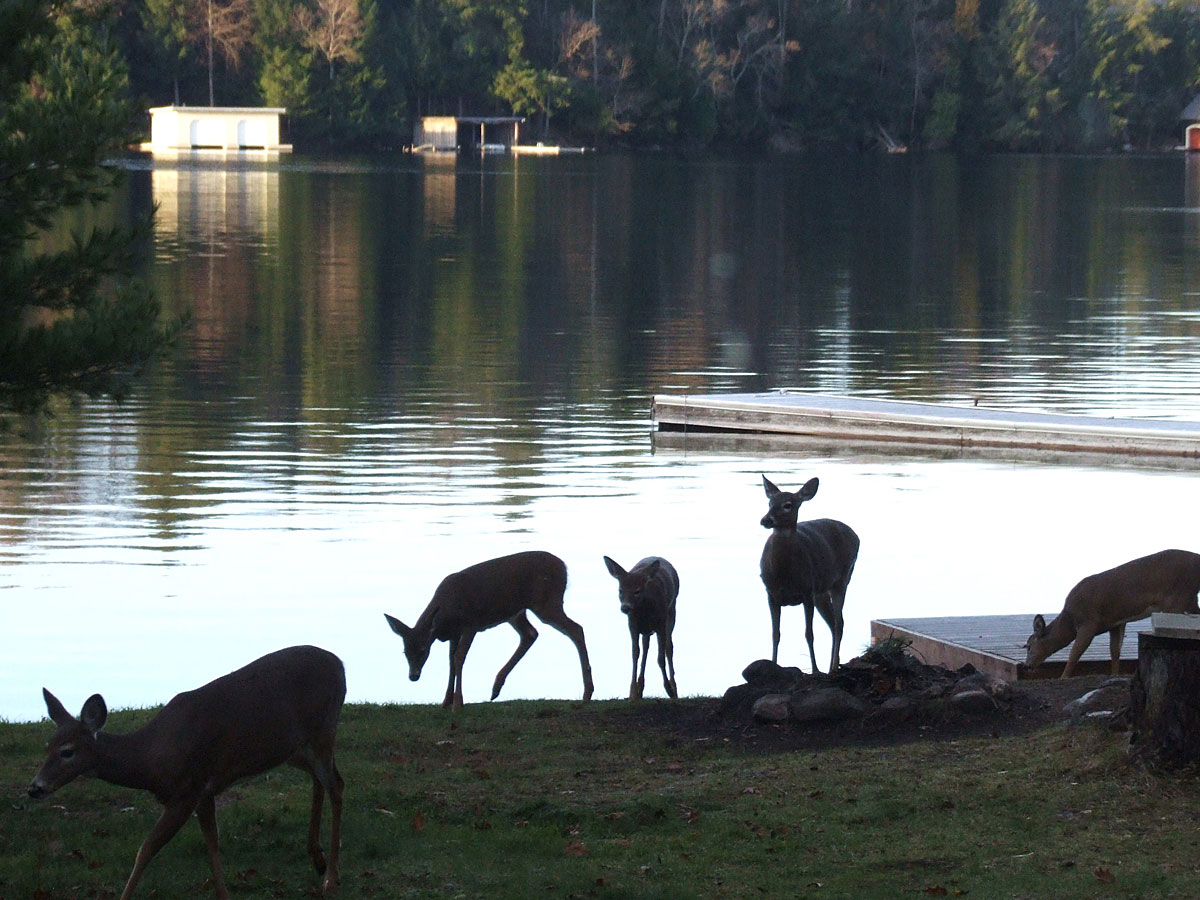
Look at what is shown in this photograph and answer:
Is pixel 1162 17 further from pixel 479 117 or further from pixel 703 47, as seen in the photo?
pixel 479 117

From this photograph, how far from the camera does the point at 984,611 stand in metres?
15.6

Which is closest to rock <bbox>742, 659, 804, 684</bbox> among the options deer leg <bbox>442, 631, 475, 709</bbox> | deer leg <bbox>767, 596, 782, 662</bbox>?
deer leg <bbox>767, 596, 782, 662</bbox>

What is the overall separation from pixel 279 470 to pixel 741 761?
12294 millimetres

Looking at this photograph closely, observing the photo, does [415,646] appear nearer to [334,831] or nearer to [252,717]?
[334,831]

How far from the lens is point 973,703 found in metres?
10.4

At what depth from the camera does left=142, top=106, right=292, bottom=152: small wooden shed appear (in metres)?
127

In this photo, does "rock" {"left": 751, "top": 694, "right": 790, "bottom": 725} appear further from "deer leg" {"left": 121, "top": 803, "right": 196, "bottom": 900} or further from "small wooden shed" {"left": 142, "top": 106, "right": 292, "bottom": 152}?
"small wooden shed" {"left": 142, "top": 106, "right": 292, "bottom": 152}

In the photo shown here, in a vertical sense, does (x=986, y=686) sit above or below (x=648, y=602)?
below

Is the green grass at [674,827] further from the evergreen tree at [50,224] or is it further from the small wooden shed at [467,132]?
the small wooden shed at [467,132]

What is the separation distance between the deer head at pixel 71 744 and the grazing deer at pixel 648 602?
4.40 metres

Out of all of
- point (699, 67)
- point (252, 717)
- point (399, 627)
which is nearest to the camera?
point (252, 717)

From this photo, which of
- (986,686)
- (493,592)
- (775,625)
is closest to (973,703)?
(986,686)

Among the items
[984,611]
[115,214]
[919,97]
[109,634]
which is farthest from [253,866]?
[919,97]

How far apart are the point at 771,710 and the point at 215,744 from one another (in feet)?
12.8
